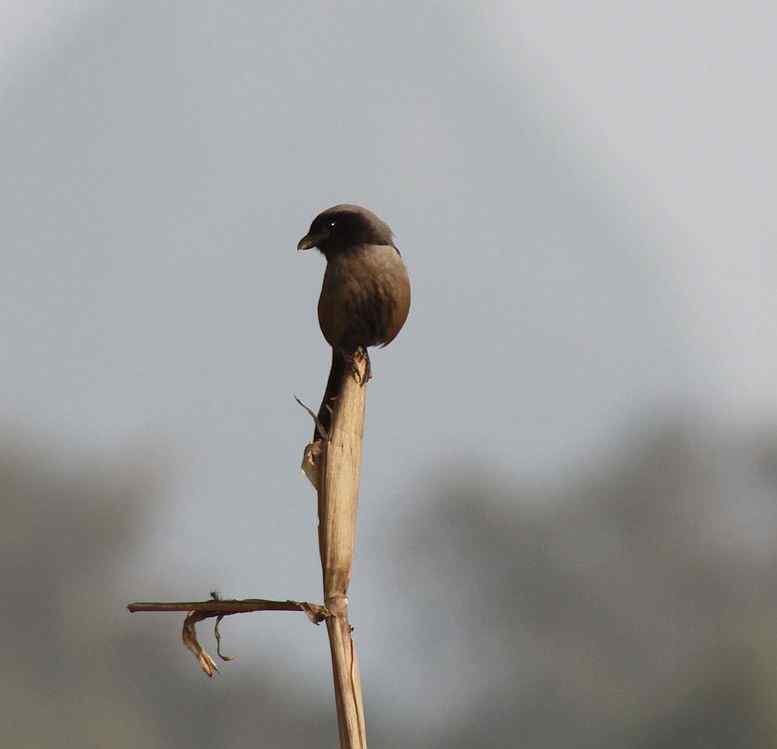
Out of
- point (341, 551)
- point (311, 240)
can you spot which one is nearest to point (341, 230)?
point (311, 240)

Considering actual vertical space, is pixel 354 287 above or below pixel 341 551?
above

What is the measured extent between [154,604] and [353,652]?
104 mm

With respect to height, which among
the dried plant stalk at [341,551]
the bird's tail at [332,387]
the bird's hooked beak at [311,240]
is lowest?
the dried plant stalk at [341,551]

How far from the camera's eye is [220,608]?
525 millimetres

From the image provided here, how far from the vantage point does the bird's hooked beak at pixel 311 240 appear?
21.4 inches

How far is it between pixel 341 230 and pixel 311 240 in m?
0.02

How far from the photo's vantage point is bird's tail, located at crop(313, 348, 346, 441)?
0.54 metres

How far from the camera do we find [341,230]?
55 centimetres

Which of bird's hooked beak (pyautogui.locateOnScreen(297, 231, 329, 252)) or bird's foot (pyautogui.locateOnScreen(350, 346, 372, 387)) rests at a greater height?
bird's hooked beak (pyautogui.locateOnScreen(297, 231, 329, 252))

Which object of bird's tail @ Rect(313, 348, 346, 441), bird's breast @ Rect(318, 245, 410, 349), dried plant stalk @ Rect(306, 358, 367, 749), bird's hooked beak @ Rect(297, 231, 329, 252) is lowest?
dried plant stalk @ Rect(306, 358, 367, 749)

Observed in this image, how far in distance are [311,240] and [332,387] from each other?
8 cm

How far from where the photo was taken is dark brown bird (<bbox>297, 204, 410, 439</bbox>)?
1.77 feet

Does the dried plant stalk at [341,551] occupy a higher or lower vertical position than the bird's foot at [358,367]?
lower

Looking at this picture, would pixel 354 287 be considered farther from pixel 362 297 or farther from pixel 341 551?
pixel 341 551
